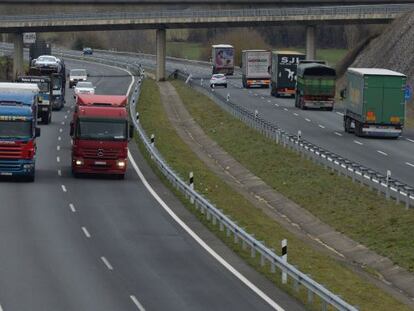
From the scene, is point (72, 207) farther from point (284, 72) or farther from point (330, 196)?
point (284, 72)

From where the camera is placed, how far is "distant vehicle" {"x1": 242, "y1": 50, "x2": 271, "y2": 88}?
117125 millimetres

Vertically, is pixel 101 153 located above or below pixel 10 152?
below

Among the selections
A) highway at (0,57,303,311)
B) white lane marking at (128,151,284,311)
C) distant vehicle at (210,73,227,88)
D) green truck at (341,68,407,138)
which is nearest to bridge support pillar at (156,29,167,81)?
distant vehicle at (210,73,227,88)

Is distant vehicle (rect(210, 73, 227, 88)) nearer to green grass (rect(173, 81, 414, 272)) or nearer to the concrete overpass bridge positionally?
the concrete overpass bridge

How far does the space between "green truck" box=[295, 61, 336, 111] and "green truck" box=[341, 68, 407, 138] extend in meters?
16.3

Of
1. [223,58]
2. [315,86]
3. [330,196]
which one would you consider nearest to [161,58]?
[223,58]

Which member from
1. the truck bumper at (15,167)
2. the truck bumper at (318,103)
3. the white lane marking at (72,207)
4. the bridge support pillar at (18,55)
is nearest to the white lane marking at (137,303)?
the white lane marking at (72,207)

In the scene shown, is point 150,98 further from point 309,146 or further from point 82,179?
point 82,179

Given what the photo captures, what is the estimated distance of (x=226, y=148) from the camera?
228 feet

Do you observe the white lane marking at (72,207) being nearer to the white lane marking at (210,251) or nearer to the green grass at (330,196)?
the white lane marking at (210,251)

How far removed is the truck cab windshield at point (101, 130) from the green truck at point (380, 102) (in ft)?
70.7

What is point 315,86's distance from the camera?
8819 cm

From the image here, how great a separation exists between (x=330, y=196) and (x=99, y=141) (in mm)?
9229

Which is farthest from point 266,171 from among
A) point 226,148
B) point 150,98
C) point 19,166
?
point 150,98
